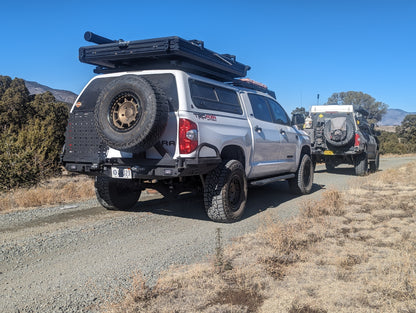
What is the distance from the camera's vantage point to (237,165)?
19.1ft

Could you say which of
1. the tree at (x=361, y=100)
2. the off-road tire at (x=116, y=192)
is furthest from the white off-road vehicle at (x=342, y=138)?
the tree at (x=361, y=100)

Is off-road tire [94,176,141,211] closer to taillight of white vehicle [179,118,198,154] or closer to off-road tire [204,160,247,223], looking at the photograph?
off-road tire [204,160,247,223]

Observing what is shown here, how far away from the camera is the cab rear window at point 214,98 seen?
5.45m

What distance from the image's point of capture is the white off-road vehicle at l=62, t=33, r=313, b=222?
4934mm

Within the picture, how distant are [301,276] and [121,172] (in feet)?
9.43

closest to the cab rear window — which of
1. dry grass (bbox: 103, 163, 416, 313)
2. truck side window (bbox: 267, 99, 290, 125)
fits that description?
truck side window (bbox: 267, 99, 290, 125)

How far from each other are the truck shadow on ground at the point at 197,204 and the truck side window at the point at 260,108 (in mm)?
1693

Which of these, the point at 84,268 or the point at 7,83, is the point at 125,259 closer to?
the point at 84,268

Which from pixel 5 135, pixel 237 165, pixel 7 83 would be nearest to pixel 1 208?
pixel 5 135

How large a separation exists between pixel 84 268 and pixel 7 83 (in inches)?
1369

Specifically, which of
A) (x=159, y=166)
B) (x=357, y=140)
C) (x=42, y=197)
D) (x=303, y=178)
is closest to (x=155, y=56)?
(x=159, y=166)

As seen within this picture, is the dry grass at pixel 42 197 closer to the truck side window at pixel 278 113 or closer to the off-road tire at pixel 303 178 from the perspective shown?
the truck side window at pixel 278 113

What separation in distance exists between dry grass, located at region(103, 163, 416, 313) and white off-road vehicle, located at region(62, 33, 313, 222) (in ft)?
3.94

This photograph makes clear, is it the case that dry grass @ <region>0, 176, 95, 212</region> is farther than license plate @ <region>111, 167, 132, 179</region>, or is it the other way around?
dry grass @ <region>0, 176, 95, 212</region>
